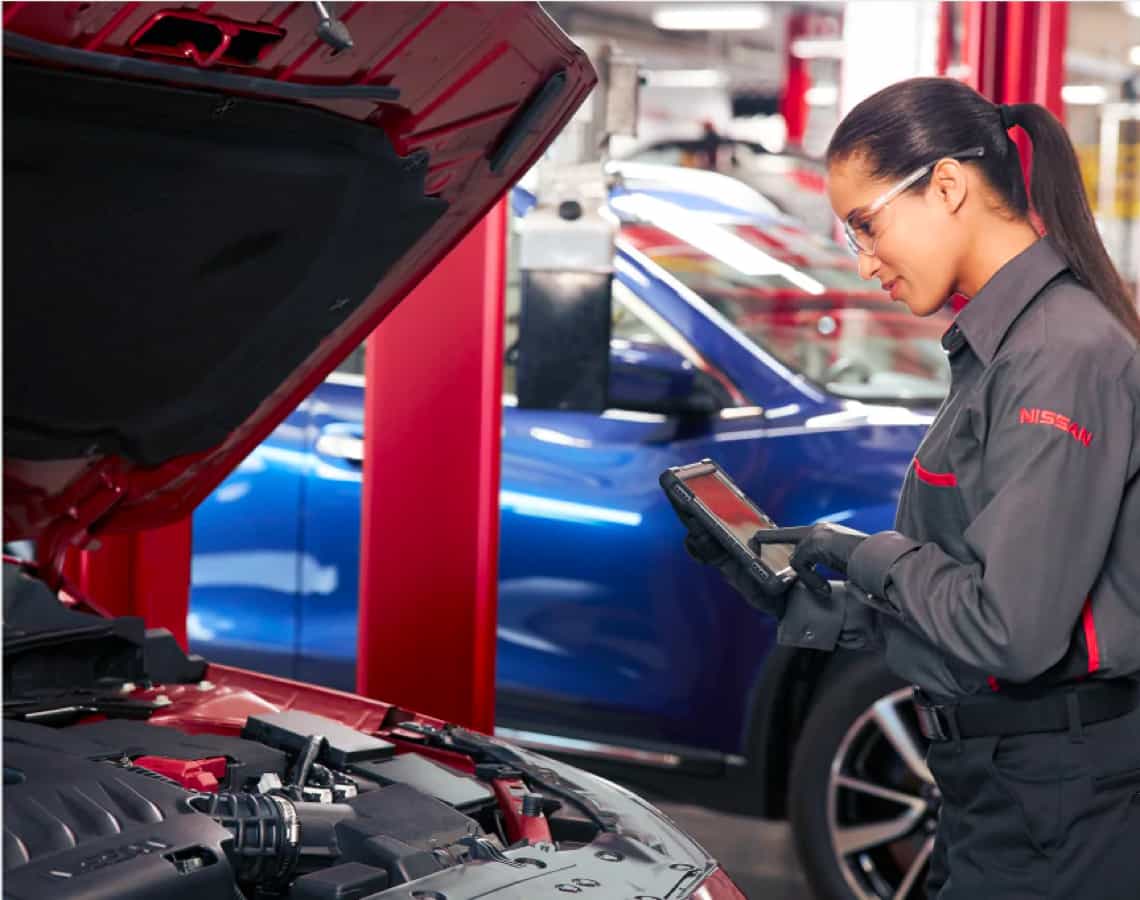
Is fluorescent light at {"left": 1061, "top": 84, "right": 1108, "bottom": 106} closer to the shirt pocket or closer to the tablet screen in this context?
the tablet screen

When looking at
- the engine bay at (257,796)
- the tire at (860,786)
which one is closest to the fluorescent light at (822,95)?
the tire at (860,786)

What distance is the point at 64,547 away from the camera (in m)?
2.40

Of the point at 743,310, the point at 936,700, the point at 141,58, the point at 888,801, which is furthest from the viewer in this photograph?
the point at 743,310

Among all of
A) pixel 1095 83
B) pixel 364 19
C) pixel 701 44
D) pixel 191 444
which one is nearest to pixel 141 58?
pixel 364 19

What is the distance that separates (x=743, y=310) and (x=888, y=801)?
1.24 m

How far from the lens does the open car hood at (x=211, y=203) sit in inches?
64.6

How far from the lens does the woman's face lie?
1793 millimetres

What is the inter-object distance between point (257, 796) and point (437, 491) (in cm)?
162

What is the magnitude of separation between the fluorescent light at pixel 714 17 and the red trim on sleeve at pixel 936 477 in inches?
622

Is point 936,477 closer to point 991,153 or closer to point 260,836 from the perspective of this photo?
point 991,153

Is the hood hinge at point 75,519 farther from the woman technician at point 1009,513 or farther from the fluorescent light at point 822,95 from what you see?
the fluorescent light at point 822,95

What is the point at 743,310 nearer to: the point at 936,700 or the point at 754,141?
the point at 754,141

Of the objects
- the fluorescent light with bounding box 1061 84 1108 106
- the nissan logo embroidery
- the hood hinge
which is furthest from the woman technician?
the fluorescent light with bounding box 1061 84 1108 106

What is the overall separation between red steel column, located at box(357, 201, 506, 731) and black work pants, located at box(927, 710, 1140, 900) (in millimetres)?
1760
